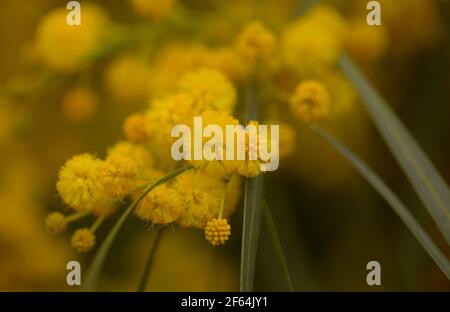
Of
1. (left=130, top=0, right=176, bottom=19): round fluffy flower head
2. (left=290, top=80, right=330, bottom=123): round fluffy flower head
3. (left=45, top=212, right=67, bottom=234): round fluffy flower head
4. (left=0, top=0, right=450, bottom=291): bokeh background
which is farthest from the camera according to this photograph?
(left=0, top=0, right=450, bottom=291): bokeh background

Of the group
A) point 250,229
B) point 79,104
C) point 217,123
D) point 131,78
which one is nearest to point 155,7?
point 131,78

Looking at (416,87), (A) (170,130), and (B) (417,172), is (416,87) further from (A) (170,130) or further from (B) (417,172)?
(A) (170,130)

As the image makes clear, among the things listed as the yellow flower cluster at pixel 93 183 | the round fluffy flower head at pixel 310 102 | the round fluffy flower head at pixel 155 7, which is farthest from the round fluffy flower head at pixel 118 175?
the round fluffy flower head at pixel 155 7

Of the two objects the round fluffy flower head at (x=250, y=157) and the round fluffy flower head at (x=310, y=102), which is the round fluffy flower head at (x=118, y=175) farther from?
the round fluffy flower head at (x=310, y=102)

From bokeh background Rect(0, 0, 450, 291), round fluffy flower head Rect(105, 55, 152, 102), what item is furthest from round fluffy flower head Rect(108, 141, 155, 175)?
round fluffy flower head Rect(105, 55, 152, 102)

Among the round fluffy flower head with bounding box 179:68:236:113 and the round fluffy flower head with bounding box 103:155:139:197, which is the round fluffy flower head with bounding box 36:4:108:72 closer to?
the round fluffy flower head with bounding box 179:68:236:113
